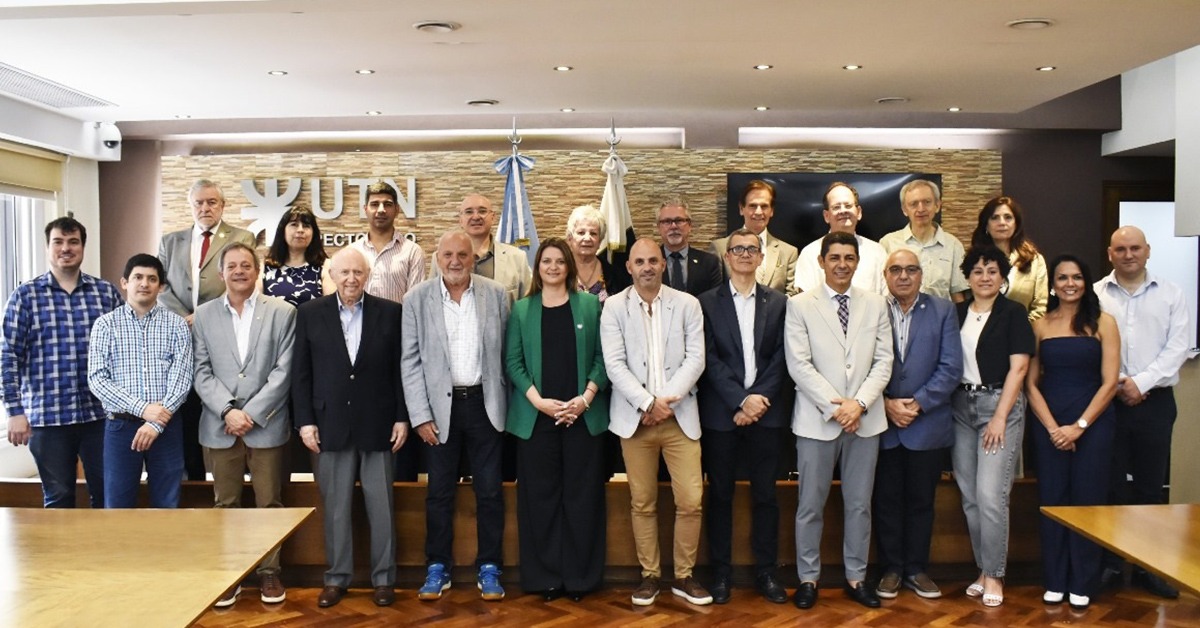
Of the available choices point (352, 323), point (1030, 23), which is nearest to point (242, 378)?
point (352, 323)

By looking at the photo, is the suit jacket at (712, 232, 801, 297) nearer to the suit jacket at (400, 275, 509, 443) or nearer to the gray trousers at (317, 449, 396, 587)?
the suit jacket at (400, 275, 509, 443)

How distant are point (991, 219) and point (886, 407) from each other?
1.30 metres

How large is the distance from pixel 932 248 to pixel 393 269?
9.57 feet

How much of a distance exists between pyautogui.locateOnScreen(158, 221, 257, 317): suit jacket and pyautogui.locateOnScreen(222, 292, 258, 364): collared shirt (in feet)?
2.05

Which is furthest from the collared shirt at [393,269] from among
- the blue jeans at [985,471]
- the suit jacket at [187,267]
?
the blue jeans at [985,471]

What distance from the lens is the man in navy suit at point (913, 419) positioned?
466 centimetres

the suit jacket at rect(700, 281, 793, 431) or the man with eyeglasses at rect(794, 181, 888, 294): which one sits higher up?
the man with eyeglasses at rect(794, 181, 888, 294)

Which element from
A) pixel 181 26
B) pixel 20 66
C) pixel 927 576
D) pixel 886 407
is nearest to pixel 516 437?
pixel 886 407

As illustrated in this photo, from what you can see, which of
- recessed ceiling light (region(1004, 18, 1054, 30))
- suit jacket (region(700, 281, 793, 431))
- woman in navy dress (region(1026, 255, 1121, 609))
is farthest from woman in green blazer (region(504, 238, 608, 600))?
recessed ceiling light (region(1004, 18, 1054, 30))

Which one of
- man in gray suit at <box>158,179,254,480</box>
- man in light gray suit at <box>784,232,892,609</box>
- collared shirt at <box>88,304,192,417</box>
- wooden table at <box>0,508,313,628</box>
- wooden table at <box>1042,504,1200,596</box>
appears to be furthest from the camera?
man in gray suit at <box>158,179,254,480</box>

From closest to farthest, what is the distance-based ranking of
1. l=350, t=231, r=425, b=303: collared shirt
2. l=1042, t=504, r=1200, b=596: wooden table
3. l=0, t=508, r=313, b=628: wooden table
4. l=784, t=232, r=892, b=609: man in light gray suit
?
l=0, t=508, r=313, b=628: wooden table < l=1042, t=504, r=1200, b=596: wooden table < l=784, t=232, r=892, b=609: man in light gray suit < l=350, t=231, r=425, b=303: collared shirt

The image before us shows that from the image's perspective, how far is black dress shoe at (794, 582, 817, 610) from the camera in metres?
4.68

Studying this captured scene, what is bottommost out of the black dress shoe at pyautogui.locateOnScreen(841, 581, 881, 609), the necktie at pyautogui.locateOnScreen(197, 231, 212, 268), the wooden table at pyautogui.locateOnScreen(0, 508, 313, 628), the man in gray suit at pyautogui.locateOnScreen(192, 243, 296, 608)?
the black dress shoe at pyautogui.locateOnScreen(841, 581, 881, 609)

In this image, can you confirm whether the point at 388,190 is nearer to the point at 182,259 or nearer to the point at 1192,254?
the point at 182,259
